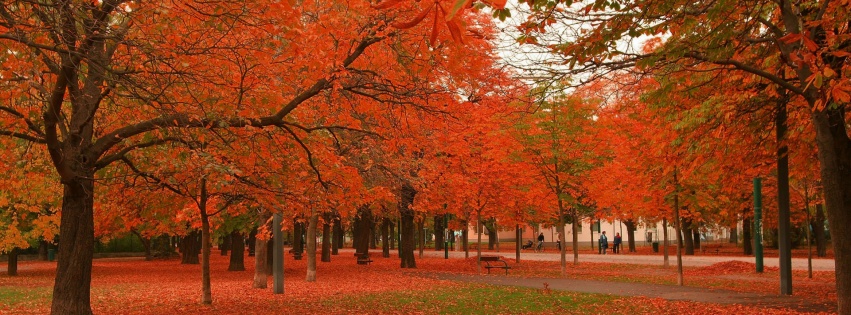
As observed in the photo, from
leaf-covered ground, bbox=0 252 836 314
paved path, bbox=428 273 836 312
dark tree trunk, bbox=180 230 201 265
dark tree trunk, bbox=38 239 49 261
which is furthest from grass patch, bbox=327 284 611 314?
dark tree trunk, bbox=38 239 49 261

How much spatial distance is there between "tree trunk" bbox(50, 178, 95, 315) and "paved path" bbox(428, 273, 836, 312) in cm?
1154

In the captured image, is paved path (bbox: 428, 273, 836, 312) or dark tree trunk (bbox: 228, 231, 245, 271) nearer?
paved path (bbox: 428, 273, 836, 312)

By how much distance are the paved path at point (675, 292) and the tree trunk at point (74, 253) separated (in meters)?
11.5

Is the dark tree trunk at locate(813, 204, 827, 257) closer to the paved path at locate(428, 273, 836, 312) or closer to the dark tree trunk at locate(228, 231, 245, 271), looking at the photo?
the paved path at locate(428, 273, 836, 312)

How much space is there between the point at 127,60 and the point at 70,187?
7.21ft

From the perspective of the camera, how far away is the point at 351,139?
1723 centimetres

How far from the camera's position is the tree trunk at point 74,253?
35.0ft

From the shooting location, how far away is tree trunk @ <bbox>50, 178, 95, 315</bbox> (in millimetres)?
10656

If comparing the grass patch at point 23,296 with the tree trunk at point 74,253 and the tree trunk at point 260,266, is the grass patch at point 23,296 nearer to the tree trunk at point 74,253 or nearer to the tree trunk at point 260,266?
the tree trunk at point 260,266

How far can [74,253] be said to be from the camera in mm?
10781

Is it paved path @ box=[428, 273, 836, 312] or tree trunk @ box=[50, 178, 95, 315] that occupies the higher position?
tree trunk @ box=[50, 178, 95, 315]

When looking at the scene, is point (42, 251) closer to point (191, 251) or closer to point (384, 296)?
point (191, 251)

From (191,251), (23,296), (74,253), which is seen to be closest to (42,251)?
(191,251)

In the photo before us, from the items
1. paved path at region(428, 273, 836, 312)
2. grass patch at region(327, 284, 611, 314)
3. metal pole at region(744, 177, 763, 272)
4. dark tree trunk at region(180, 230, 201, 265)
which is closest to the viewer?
paved path at region(428, 273, 836, 312)
